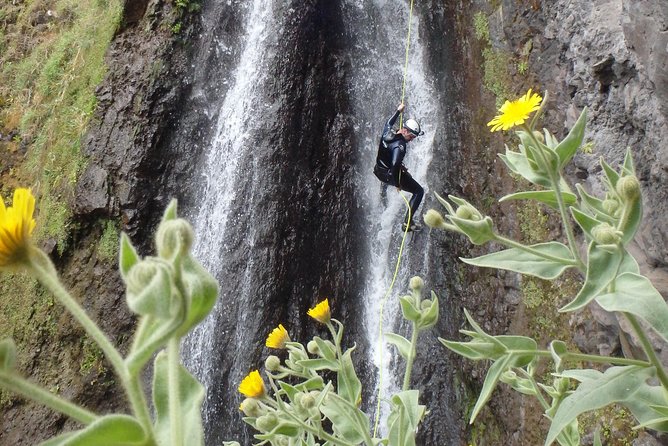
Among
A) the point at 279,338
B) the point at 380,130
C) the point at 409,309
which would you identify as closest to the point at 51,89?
the point at 380,130

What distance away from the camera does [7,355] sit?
0.57m

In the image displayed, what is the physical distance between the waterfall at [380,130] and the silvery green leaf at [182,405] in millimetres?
4172

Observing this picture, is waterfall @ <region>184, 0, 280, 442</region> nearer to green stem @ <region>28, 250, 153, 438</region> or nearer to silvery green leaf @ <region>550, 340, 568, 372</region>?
silvery green leaf @ <region>550, 340, 568, 372</region>

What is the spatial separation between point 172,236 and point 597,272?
782mm

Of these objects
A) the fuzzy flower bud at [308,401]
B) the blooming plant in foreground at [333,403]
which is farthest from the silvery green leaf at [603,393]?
the fuzzy flower bud at [308,401]

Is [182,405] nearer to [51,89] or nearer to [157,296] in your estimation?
[157,296]

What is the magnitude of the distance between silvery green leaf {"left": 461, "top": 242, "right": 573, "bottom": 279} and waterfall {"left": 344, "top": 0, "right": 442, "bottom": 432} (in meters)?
3.66

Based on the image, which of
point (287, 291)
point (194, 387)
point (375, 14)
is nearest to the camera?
point (194, 387)

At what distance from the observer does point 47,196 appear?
17.1 feet

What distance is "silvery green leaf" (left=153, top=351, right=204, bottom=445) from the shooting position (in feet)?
2.15

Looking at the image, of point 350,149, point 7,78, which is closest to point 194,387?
point 350,149

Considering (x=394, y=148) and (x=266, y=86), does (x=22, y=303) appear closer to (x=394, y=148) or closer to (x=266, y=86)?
(x=266, y=86)

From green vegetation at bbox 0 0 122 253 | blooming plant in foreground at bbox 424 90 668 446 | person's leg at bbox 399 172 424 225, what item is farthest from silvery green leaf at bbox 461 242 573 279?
green vegetation at bbox 0 0 122 253

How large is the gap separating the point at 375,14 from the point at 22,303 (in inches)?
182
